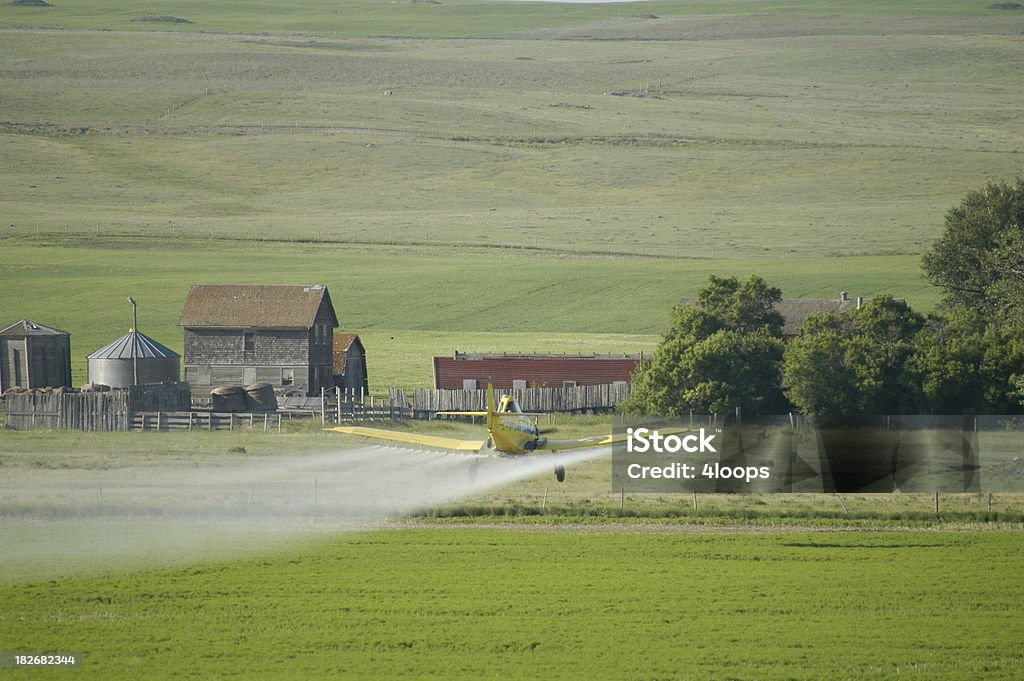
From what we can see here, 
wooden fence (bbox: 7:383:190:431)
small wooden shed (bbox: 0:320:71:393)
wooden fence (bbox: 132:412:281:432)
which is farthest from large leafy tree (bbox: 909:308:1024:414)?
small wooden shed (bbox: 0:320:71:393)

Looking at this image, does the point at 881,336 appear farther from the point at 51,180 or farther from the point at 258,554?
the point at 51,180

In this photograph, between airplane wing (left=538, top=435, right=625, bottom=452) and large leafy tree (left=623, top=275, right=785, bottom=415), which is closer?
airplane wing (left=538, top=435, right=625, bottom=452)

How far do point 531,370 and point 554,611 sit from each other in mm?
46317

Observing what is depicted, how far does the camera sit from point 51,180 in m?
168

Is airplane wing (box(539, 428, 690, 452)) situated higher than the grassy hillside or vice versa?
the grassy hillside

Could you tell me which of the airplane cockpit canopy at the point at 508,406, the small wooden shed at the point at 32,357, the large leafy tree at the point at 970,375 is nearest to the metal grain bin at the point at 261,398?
the small wooden shed at the point at 32,357

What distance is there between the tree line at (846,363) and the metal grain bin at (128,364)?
23753 millimetres

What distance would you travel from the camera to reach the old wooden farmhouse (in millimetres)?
74875

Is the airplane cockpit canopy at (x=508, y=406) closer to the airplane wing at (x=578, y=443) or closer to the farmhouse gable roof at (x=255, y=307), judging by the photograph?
the airplane wing at (x=578, y=443)

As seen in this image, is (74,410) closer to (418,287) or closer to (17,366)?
(17,366)

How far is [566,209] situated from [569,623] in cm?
13251

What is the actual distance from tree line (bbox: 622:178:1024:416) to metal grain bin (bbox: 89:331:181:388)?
23753mm

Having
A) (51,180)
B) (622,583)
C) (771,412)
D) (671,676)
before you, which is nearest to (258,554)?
(622,583)

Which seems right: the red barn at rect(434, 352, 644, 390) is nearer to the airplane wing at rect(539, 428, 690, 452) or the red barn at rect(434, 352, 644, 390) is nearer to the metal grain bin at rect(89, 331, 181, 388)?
the metal grain bin at rect(89, 331, 181, 388)
